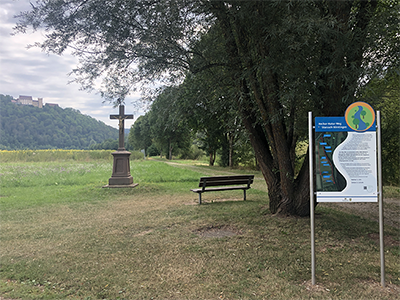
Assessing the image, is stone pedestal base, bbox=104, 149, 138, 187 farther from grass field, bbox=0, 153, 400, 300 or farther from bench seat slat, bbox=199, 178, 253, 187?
bench seat slat, bbox=199, 178, 253, 187

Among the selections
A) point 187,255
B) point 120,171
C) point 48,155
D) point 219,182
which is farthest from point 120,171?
point 48,155

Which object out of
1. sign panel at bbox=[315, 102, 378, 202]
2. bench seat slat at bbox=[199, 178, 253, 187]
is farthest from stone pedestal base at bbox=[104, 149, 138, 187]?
sign panel at bbox=[315, 102, 378, 202]

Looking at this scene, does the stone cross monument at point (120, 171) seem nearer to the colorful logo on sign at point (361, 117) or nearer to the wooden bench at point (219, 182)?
the wooden bench at point (219, 182)

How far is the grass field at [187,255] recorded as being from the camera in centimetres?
329

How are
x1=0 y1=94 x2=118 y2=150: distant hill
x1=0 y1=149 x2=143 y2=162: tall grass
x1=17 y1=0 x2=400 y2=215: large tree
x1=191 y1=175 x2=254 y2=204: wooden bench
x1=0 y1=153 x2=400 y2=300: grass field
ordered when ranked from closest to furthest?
x1=0 y1=153 x2=400 y2=300: grass field
x1=17 y1=0 x2=400 y2=215: large tree
x1=191 y1=175 x2=254 y2=204: wooden bench
x1=0 y1=149 x2=143 y2=162: tall grass
x1=0 y1=94 x2=118 y2=150: distant hill

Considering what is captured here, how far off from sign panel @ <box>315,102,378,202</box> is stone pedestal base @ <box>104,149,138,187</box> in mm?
9971

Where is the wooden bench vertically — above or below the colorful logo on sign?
below

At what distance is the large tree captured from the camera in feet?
15.3

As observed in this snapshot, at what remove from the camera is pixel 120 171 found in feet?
41.0

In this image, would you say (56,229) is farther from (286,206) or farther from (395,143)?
(395,143)

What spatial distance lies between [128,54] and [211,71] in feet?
6.29

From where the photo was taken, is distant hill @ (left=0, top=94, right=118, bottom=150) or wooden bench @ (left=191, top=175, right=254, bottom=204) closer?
wooden bench @ (left=191, top=175, right=254, bottom=204)

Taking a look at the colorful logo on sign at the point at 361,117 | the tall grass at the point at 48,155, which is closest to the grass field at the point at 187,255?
the colorful logo on sign at the point at 361,117

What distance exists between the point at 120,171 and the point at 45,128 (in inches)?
2000
